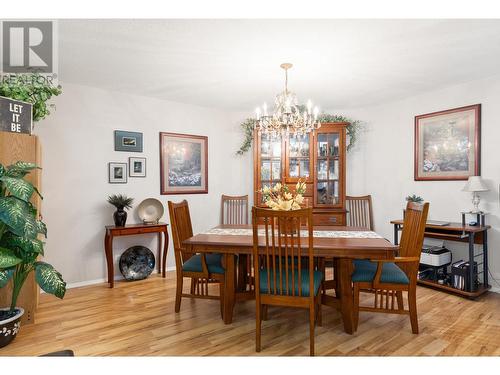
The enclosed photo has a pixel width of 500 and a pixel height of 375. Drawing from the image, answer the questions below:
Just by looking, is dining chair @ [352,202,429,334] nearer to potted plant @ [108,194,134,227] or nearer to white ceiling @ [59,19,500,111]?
white ceiling @ [59,19,500,111]

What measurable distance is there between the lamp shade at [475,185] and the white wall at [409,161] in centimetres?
22

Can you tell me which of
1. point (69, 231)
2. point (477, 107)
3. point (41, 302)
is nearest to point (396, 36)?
point (477, 107)

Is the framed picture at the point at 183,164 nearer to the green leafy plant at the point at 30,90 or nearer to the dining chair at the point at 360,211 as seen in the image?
the green leafy plant at the point at 30,90

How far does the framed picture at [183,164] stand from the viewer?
13.3 feet

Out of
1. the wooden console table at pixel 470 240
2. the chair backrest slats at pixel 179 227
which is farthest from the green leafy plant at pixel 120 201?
the wooden console table at pixel 470 240

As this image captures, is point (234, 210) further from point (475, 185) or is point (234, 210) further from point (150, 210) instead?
point (475, 185)

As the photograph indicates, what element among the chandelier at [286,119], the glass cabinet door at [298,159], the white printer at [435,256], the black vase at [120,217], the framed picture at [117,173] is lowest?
the white printer at [435,256]

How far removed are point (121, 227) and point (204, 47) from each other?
7.22ft

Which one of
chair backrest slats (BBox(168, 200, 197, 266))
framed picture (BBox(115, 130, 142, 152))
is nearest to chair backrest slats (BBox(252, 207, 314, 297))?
chair backrest slats (BBox(168, 200, 197, 266))

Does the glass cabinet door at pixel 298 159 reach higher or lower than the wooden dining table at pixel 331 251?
higher

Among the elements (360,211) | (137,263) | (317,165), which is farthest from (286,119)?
(137,263)

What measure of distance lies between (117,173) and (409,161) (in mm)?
3849

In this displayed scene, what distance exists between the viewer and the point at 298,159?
4266 millimetres

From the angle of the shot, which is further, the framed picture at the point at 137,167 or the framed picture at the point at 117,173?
the framed picture at the point at 137,167
